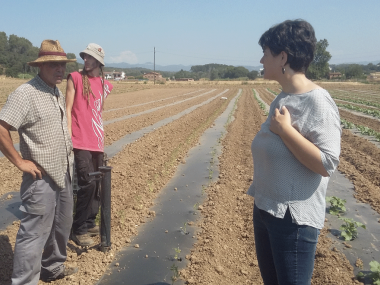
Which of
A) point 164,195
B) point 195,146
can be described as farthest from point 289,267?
point 195,146

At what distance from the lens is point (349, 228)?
163 inches

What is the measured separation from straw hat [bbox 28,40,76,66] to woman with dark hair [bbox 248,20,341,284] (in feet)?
5.43

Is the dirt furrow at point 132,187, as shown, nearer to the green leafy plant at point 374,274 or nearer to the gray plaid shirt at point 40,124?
the gray plaid shirt at point 40,124

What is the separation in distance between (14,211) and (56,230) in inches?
80.5

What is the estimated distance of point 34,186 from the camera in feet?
8.59

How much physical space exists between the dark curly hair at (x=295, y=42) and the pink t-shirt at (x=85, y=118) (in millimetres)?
2219

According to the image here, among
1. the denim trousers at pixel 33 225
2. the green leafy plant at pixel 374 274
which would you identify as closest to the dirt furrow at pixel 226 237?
the green leafy plant at pixel 374 274

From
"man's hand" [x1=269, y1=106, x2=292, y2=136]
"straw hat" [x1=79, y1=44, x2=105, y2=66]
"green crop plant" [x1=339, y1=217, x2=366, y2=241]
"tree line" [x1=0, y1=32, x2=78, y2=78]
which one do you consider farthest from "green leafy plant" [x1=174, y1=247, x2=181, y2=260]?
"tree line" [x1=0, y1=32, x2=78, y2=78]

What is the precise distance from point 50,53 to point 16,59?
6843 centimetres

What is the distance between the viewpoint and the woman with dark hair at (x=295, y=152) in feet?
5.37

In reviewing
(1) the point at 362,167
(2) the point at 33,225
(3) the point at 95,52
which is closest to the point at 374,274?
(2) the point at 33,225

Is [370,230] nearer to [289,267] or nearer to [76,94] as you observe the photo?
[289,267]

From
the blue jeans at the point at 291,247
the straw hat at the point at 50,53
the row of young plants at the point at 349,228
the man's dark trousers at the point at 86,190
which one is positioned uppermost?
the straw hat at the point at 50,53

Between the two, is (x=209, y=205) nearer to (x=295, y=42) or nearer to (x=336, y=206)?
(x=336, y=206)
